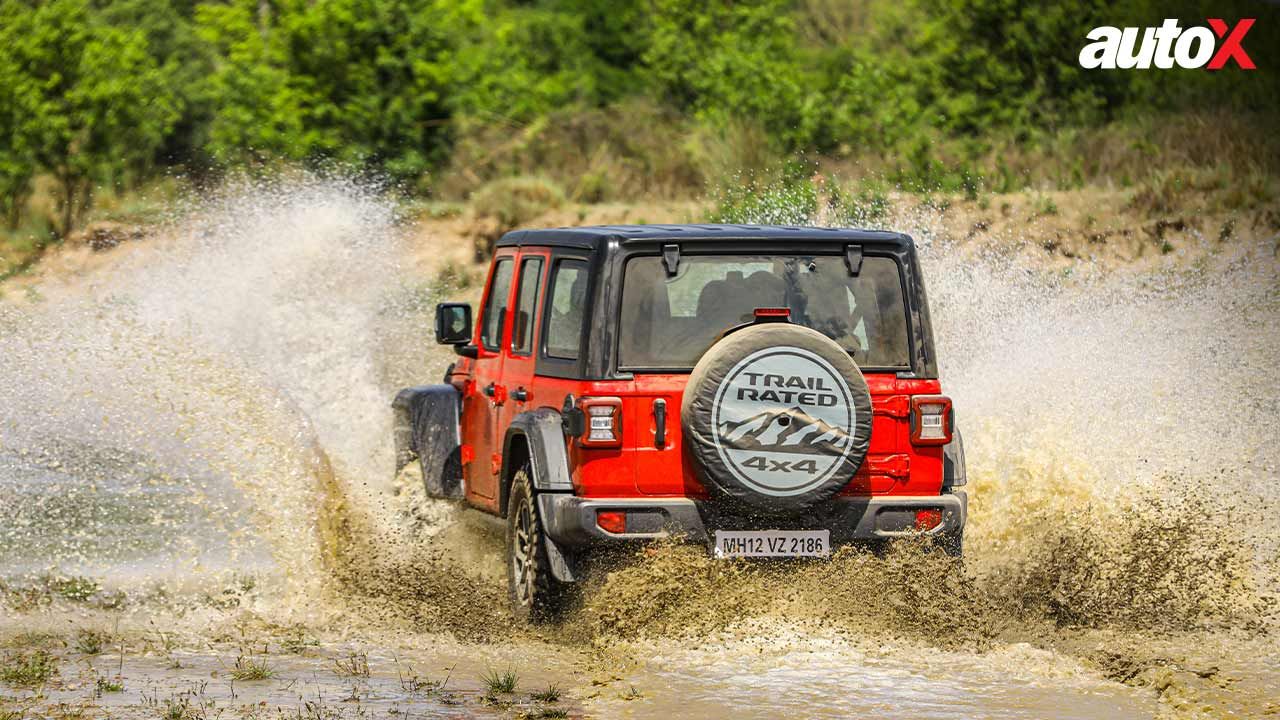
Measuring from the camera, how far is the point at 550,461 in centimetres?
764

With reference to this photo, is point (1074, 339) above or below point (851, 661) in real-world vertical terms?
above

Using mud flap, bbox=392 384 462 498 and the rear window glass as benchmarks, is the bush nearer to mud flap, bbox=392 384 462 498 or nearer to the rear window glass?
mud flap, bbox=392 384 462 498

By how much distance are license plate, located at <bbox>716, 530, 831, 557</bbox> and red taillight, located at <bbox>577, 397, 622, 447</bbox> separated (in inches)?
23.7

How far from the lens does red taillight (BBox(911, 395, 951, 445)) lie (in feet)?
25.5

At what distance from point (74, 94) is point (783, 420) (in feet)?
Answer: 96.8

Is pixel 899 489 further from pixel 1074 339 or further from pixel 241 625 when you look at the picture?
pixel 1074 339

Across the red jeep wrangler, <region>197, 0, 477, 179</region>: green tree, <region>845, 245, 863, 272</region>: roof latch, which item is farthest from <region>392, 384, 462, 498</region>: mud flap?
<region>197, 0, 477, 179</region>: green tree

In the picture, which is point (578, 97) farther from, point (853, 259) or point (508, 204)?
point (853, 259)

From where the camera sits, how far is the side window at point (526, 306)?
28.1ft

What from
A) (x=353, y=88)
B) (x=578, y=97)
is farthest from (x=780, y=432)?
(x=578, y=97)

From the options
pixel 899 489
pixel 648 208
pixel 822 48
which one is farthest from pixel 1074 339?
pixel 822 48

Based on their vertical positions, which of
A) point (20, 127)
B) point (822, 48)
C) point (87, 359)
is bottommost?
point (87, 359)

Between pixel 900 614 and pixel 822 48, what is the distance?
1698 inches

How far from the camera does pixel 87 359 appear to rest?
501 inches
